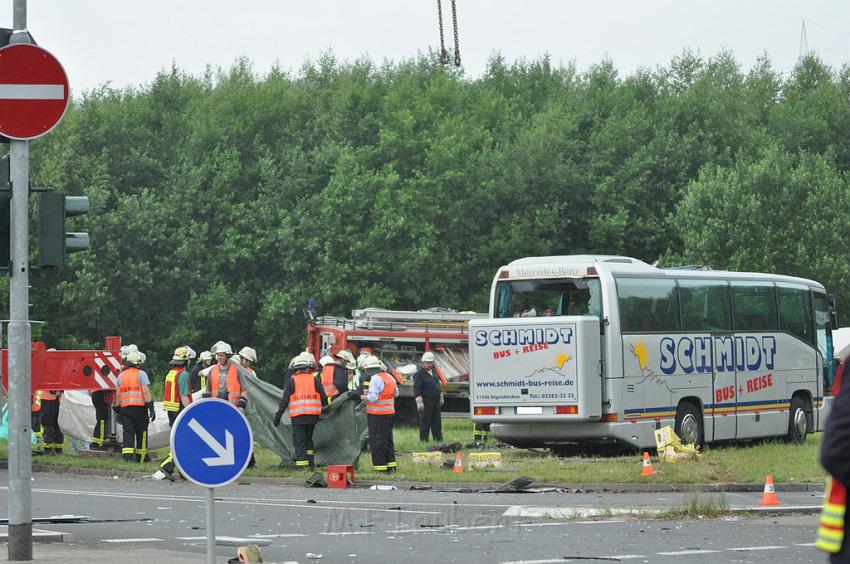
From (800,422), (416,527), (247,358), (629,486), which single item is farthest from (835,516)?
(800,422)

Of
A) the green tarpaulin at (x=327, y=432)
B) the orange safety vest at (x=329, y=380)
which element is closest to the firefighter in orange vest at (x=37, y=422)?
the green tarpaulin at (x=327, y=432)

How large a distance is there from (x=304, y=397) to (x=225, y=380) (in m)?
1.32

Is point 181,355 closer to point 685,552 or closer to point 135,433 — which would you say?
point 135,433

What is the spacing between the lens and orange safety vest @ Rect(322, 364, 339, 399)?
2517 cm

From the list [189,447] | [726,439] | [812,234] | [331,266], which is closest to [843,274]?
[812,234]

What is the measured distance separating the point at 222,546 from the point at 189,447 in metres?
4.19

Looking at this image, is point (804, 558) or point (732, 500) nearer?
point (804, 558)

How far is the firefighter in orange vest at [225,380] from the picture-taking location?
22.4m

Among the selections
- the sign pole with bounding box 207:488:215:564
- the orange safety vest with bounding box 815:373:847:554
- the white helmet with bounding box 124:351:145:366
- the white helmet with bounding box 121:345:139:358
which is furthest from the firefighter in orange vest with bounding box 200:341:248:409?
the orange safety vest with bounding box 815:373:847:554

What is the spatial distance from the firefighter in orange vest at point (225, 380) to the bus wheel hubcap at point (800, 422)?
12.0m

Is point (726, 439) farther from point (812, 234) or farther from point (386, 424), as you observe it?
point (812, 234)

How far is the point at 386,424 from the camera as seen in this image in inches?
862

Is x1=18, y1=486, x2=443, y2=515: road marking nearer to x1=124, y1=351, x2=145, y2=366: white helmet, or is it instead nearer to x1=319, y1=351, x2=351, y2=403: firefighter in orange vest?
x1=124, y1=351, x2=145, y2=366: white helmet

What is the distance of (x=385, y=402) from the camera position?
2202 centimetres
